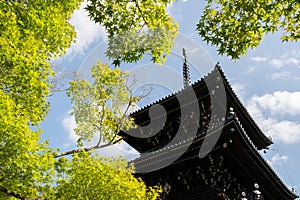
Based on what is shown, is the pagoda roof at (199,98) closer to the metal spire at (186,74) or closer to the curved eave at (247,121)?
the curved eave at (247,121)

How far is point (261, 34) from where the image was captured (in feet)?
19.3

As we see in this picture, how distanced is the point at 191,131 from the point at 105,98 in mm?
3568

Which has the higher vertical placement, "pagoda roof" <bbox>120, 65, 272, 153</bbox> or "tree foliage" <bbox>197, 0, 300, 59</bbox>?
"pagoda roof" <bbox>120, 65, 272, 153</bbox>

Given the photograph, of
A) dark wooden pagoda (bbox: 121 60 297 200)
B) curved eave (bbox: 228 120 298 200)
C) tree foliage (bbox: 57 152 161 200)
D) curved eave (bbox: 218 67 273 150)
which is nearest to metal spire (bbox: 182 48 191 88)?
curved eave (bbox: 218 67 273 150)

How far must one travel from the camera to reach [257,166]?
37.8ft

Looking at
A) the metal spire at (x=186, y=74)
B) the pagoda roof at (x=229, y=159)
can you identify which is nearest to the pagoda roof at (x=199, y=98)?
the pagoda roof at (x=229, y=159)

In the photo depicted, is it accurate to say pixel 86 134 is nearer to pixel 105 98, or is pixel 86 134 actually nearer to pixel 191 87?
pixel 105 98

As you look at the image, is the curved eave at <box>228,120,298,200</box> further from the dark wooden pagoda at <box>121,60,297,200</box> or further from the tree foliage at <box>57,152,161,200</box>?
the tree foliage at <box>57,152,161,200</box>

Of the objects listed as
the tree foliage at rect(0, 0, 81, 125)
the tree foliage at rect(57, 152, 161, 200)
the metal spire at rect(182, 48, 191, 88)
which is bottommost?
the tree foliage at rect(57, 152, 161, 200)

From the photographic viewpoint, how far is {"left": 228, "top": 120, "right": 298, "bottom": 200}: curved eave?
33.7 feet

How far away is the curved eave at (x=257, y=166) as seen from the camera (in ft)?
33.7

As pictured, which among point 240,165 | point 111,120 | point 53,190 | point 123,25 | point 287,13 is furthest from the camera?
point 111,120

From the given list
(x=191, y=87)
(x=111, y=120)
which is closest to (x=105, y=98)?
(x=111, y=120)

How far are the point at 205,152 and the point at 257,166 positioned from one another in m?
2.58
